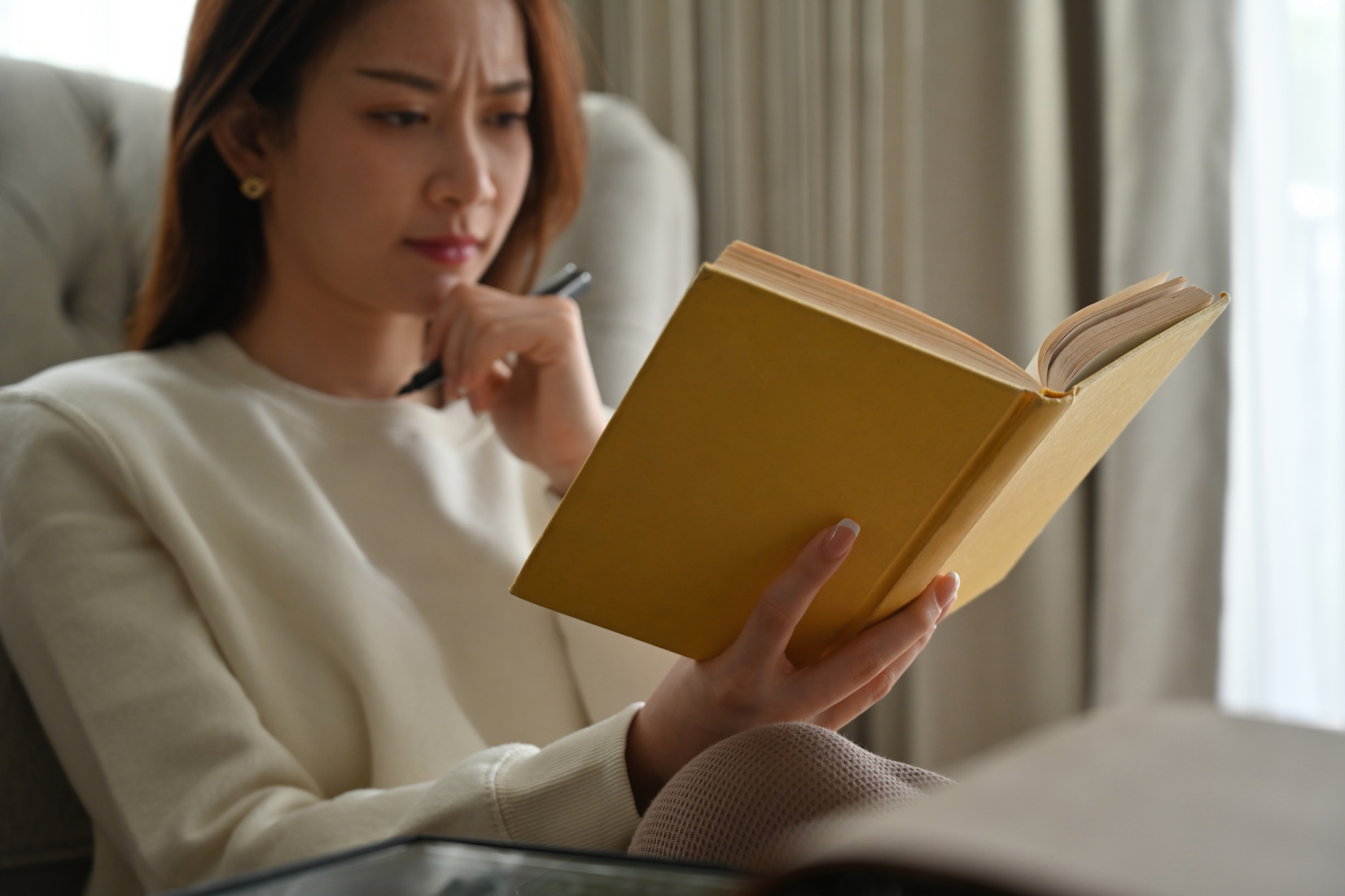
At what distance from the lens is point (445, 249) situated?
3.31ft

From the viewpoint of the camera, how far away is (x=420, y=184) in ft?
3.16

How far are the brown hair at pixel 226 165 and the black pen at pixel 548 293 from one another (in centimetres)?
15

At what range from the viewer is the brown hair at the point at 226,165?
0.95 m

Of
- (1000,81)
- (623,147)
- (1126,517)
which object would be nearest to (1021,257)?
(1000,81)

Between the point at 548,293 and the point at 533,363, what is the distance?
0.07m

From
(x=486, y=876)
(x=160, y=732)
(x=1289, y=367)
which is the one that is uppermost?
(x=1289, y=367)

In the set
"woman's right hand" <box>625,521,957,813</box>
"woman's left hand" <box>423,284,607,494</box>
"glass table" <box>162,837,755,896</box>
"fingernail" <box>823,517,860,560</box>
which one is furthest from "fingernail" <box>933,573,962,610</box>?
"woman's left hand" <box>423,284,607,494</box>

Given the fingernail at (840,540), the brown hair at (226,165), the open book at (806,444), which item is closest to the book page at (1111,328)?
the open book at (806,444)

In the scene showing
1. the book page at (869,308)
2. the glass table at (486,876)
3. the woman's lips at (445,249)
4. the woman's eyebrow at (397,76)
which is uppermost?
the woman's eyebrow at (397,76)

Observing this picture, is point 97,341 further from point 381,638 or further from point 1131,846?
point 1131,846

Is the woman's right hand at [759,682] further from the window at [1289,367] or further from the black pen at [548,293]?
the window at [1289,367]

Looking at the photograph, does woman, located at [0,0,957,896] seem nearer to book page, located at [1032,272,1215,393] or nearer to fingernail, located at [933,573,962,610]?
fingernail, located at [933,573,962,610]

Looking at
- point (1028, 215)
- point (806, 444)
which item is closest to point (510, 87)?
point (806, 444)

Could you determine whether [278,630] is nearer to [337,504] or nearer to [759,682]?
[337,504]
